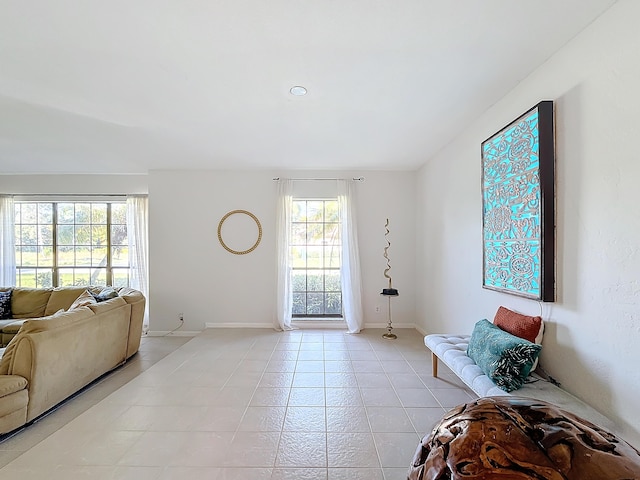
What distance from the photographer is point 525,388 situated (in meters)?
1.95

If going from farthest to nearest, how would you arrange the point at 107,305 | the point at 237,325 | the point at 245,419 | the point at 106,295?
1. the point at 237,325
2. the point at 106,295
3. the point at 107,305
4. the point at 245,419

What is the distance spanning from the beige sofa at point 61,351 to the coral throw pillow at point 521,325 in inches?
143

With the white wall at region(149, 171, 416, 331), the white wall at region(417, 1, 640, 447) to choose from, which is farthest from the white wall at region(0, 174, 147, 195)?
the white wall at region(417, 1, 640, 447)

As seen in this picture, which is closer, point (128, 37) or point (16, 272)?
point (128, 37)

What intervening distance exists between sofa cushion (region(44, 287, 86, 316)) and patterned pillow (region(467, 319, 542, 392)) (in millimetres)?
4985

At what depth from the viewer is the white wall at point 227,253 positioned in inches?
196

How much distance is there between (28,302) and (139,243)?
154 cm

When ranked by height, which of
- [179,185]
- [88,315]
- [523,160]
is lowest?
[88,315]

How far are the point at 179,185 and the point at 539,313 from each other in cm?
494

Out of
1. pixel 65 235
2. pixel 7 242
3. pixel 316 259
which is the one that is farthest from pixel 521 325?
pixel 7 242

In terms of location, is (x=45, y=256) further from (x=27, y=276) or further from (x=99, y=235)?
(x=99, y=235)

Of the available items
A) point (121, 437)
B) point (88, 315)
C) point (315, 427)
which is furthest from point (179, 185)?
point (315, 427)

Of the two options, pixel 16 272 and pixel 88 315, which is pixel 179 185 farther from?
pixel 16 272

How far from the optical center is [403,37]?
182 cm
